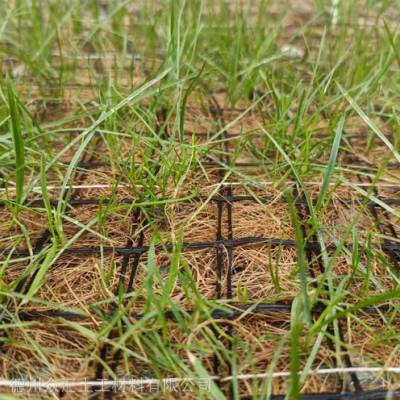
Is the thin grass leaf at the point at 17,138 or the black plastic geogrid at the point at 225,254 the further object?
the thin grass leaf at the point at 17,138

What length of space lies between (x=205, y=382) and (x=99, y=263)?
357mm

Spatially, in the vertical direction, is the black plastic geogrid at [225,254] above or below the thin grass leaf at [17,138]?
below

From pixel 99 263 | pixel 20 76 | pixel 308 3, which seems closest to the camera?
pixel 99 263

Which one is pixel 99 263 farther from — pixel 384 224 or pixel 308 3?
pixel 308 3

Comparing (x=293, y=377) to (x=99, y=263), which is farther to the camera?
(x=99, y=263)

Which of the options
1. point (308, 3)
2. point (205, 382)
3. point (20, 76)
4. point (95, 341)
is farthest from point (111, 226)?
point (308, 3)

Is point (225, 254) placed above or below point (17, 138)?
below

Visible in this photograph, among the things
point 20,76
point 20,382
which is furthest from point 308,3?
point 20,382

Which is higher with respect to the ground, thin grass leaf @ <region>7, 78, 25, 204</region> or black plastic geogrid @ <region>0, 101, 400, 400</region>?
thin grass leaf @ <region>7, 78, 25, 204</region>

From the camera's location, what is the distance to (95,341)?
0.77 meters

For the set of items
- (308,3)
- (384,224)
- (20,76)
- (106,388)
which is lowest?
(106,388)

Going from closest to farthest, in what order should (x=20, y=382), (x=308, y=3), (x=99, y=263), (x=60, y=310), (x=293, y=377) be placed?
(x=293, y=377), (x=20, y=382), (x=60, y=310), (x=99, y=263), (x=308, y=3)

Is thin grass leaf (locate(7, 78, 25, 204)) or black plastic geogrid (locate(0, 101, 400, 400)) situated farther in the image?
thin grass leaf (locate(7, 78, 25, 204))

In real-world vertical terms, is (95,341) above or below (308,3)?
below
